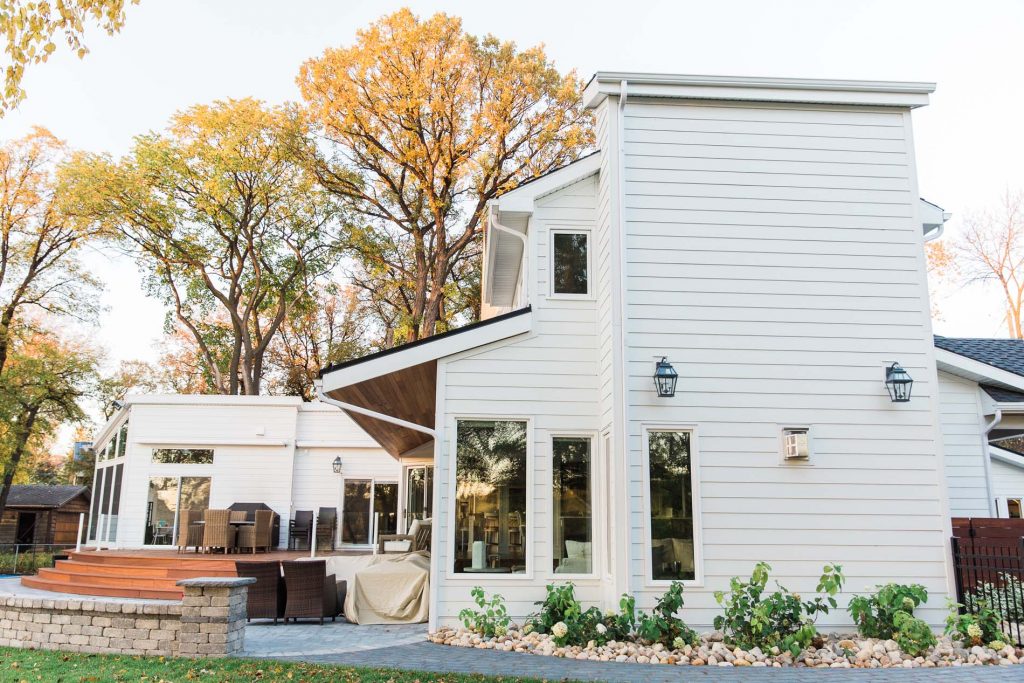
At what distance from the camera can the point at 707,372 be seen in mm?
7699

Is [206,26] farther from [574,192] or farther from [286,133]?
[574,192]

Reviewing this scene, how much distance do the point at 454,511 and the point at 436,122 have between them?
48.4ft

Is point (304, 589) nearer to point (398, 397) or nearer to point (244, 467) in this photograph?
point (398, 397)

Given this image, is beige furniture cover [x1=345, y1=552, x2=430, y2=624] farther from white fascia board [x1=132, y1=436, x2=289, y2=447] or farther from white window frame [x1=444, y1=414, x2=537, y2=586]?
white fascia board [x1=132, y1=436, x2=289, y2=447]

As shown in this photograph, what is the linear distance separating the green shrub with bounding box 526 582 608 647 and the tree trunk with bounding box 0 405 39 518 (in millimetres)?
22958

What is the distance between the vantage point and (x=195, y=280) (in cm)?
2361

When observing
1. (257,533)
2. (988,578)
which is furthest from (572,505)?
(257,533)

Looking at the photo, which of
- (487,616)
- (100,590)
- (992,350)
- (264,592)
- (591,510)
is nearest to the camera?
(487,616)

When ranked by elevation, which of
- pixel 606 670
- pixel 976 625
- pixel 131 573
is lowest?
pixel 606 670

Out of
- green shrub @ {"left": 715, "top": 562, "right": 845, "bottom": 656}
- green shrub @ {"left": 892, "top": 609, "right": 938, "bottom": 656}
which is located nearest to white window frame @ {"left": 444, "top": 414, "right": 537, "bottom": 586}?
green shrub @ {"left": 715, "top": 562, "right": 845, "bottom": 656}

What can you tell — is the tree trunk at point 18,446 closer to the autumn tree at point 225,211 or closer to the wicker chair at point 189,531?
the autumn tree at point 225,211

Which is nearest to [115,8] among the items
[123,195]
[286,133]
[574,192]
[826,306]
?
[574,192]

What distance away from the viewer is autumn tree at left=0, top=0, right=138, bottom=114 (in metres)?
5.23

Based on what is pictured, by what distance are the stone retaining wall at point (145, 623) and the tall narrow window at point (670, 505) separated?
3.93 meters
